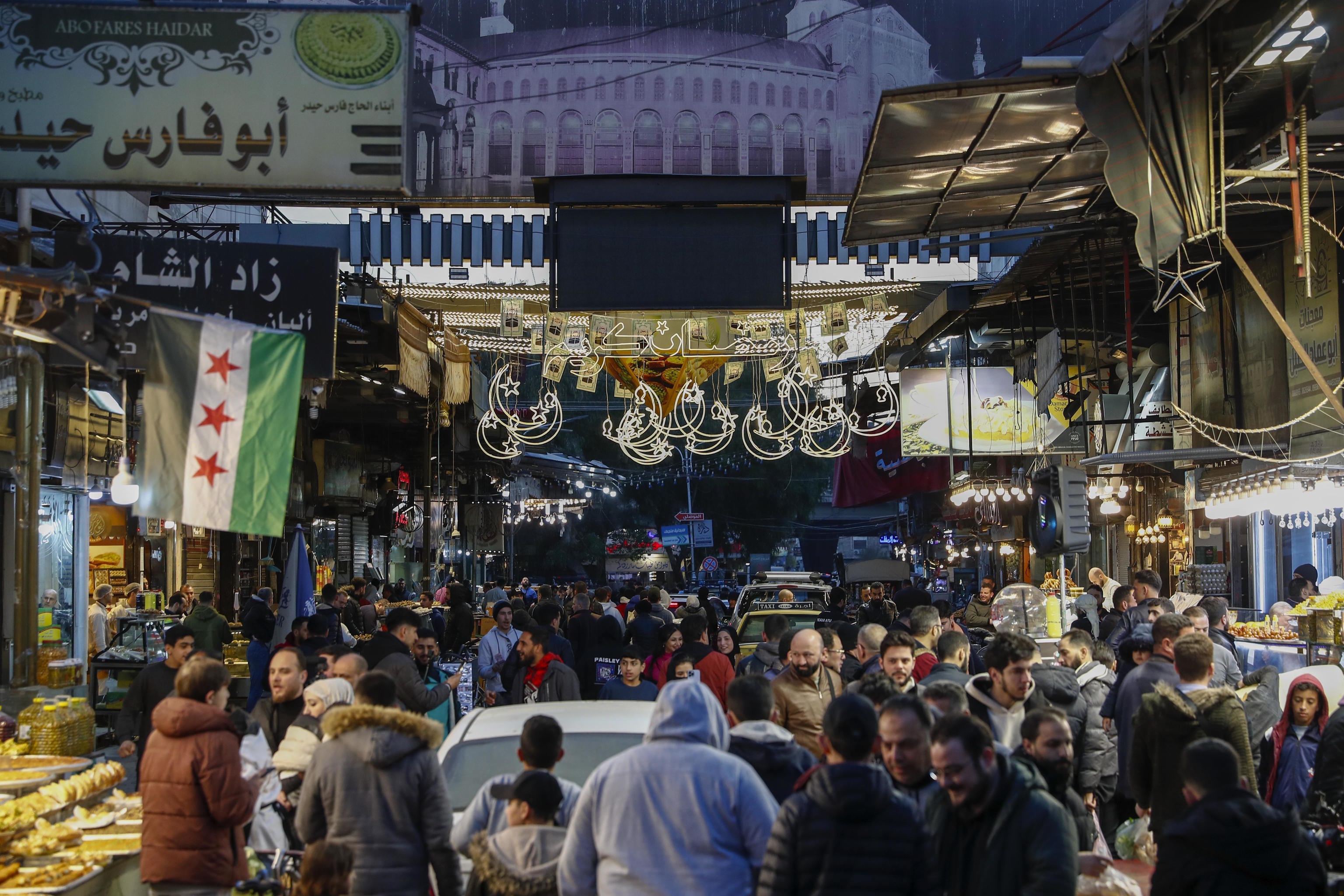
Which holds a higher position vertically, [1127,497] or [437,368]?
[437,368]

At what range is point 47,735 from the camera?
893 cm

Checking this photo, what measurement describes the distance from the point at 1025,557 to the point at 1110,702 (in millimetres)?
21083

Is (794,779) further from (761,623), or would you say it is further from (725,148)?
(725,148)

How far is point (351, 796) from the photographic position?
529 centimetres

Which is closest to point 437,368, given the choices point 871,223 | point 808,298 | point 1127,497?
point 808,298

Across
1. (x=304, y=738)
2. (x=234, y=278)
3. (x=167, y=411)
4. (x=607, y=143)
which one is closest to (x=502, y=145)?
(x=607, y=143)

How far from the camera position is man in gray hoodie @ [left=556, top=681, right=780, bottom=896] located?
4.35 meters

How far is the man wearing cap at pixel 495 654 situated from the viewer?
38.5ft

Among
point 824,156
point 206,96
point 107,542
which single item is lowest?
point 107,542

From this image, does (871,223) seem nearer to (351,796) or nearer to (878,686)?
(878,686)

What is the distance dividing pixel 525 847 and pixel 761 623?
38.8ft

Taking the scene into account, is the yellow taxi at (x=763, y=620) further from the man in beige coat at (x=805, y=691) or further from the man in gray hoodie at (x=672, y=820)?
the man in gray hoodie at (x=672, y=820)

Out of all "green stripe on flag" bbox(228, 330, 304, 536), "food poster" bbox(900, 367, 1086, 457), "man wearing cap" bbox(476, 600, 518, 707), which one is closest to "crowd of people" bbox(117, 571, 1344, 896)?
"green stripe on flag" bbox(228, 330, 304, 536)

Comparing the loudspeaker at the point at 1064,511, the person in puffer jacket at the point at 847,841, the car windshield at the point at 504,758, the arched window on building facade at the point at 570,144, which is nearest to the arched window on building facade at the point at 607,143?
the arched window on building facade at the point at 570,144
